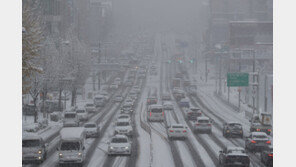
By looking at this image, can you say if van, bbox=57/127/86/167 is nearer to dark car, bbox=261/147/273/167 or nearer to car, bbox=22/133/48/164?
car, bbox=22/133/48/164

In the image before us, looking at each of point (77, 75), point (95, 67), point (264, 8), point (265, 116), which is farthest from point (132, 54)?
point (265, 116)

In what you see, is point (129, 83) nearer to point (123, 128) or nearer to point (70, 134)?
point (123, 128)

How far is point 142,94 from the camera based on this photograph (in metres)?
102

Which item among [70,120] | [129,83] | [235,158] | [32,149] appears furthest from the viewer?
[129,83]

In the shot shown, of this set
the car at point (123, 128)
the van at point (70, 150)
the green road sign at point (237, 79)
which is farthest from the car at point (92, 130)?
the green road sign at point (237, 79)

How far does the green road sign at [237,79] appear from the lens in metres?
68.7

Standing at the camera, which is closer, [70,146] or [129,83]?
[70,146]

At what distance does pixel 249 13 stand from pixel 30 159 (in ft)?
580

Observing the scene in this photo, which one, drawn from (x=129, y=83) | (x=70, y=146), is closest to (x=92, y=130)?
(x=70, y=146)

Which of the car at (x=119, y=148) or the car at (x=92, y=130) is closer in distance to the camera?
the car at (x=119, y=148)

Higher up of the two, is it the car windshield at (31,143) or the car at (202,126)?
the car windshield at (31,143)

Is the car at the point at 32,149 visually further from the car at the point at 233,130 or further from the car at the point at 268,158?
the car at the point at 233,130

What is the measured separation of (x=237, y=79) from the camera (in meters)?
69.1

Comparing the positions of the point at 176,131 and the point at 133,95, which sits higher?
the point at 133,95
